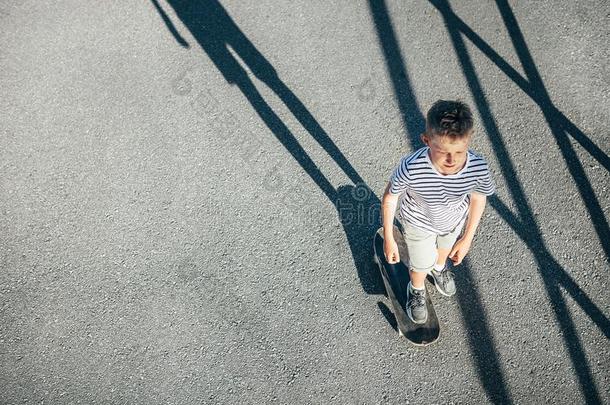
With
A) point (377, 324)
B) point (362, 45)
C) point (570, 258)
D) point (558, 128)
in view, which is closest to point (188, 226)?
point (377, 324)

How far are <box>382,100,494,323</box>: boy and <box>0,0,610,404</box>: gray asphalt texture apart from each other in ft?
2.42

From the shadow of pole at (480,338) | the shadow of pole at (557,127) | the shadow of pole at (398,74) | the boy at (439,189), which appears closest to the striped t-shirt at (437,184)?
the boy at (439,189)

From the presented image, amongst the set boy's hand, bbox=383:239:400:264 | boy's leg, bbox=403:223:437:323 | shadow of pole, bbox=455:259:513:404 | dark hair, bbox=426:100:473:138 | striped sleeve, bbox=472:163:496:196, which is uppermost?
dark hair, bbox=426:100:473:138

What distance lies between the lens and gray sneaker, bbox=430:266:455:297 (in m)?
3.25

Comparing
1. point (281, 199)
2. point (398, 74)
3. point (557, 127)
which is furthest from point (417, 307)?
point (398, 74)

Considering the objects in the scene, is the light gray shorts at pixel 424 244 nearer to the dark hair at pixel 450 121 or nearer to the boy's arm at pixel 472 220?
the boy's arm at pixel 472 220

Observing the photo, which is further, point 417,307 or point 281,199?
point 281,199

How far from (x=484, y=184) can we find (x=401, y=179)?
459 millimetres

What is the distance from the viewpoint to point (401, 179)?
2.33 metres

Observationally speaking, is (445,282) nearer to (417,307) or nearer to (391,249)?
(417,307)

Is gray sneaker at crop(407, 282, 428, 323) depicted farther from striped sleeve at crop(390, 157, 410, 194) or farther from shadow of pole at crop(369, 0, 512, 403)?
striped sleeve at crop(390, 157, 410, 194)

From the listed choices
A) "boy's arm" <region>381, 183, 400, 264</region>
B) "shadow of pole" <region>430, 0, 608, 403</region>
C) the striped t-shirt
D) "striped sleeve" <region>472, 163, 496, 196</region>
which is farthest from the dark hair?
"shadow of pole" <region>430, 0, 608, 403</region>

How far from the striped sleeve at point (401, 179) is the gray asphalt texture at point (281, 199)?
1210 millimetres

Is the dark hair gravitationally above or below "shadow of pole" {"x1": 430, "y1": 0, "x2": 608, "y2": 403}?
above
